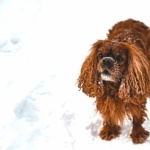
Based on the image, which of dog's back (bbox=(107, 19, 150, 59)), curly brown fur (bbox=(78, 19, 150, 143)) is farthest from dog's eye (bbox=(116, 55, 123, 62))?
dog's back (bbox=(107, 19, 150, 59))

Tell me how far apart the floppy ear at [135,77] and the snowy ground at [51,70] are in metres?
0.77

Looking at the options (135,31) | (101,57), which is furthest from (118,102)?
(135,31)

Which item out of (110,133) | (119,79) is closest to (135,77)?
(119,79)

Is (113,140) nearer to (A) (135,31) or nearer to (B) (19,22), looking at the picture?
(A) (135,31)

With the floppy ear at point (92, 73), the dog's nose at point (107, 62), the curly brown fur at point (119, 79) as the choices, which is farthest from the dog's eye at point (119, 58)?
the floppy ear at point (92, 73)

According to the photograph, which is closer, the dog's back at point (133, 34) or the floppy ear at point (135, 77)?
the floppy ear at point (135, 77)

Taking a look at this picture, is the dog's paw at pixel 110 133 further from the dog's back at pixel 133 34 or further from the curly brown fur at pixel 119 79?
the dog's back at pixel 133 34

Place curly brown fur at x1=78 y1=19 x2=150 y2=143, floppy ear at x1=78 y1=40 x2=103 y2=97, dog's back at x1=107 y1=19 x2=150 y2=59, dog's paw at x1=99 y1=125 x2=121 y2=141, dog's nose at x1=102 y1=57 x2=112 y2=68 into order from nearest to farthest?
1. dog's nose at x1=102 y1=57 x2=112 y2=68
2. curly brown fur at x1=78 y1=19 x2=150 y2=143
3. floppy ear at x1=78 y1=40 x2=103 y2=97
4. dog's back at x1=107 y1=19 x2=150 y2=59
5. dog's paw at x1=99 y1=125 x2=121 y2=141

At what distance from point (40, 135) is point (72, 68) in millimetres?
1426

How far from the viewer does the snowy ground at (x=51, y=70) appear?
4918mm

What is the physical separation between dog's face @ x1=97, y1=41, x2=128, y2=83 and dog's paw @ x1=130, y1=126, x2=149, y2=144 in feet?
2.63

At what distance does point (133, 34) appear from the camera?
4.80 metres

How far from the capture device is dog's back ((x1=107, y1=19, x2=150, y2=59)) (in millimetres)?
4668

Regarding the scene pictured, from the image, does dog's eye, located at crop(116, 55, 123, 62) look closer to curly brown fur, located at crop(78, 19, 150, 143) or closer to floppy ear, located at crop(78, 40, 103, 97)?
curly brown fur, located at crop(78, 19, 150, 143)
